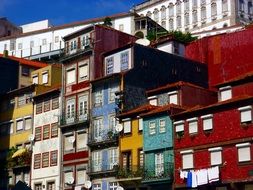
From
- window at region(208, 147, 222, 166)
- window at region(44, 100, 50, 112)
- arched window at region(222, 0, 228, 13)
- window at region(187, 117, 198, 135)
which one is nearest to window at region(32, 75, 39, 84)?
window at region(44, 100, 50, 112)

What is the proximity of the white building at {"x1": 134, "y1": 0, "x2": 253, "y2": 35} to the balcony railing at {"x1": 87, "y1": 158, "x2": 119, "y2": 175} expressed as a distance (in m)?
82.4

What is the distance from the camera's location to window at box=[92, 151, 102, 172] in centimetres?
5819

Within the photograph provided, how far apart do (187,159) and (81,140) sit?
15.6 m

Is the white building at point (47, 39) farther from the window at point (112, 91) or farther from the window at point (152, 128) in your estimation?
the window at point (152, 128)

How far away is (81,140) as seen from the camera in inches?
2426

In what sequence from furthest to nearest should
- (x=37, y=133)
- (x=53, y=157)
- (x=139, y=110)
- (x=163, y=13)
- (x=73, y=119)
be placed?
1. (x=163, y=13)
2. (x=37, y=133)
3. (x=53, y=157)
4. (x=73, y=119)
5. (x=139, y=110)

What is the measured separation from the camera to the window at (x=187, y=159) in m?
49.1

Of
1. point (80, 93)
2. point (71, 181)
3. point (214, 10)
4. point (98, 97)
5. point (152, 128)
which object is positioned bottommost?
point (71, 181)

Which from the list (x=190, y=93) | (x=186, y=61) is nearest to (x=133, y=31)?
(x=186, y=61)

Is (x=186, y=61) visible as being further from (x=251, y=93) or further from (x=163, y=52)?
(x=251, y=93)

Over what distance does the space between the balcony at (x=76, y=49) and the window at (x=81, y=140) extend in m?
8.63

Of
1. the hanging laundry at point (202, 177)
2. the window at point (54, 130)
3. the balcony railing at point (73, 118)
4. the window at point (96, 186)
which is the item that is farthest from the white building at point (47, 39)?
the hanging laundry at point (202, 177)

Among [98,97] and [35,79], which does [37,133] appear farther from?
[98,97]

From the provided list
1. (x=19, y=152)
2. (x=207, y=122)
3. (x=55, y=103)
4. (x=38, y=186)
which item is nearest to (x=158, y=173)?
(x=207, y=122)
